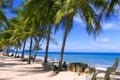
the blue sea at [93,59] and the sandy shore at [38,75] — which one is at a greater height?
the blue sea at [93,59]

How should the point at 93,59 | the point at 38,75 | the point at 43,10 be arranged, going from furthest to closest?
the point at 93,59, the point at 43,10, the point at 38,75

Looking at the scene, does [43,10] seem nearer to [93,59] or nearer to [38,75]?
[38,75]

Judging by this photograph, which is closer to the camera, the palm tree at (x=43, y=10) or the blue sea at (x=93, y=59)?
the palm tree at (x=43, y=10)

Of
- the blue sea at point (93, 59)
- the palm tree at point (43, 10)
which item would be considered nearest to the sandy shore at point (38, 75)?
the palm tree at point (43, 10)

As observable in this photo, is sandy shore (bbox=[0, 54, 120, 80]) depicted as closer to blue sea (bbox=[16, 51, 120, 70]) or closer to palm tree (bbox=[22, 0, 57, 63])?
palm tree (bbox=[22, 0, 57, 63])

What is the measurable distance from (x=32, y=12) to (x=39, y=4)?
704mm

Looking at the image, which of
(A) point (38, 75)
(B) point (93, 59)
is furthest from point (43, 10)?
→ (B) point (93, 59)

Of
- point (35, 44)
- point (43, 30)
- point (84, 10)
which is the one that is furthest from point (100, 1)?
point (35, 44)

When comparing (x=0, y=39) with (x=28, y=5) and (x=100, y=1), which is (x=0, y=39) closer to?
(x=28, y=5)

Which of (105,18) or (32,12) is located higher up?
(32,12)

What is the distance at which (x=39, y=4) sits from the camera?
17.8 m

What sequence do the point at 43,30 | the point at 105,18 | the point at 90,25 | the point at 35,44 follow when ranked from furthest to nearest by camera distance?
1. the point at 35,44
2. the point at 43,30
3. the point at 90,25
4. the point at 105,18

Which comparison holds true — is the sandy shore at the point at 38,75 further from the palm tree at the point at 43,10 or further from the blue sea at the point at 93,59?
the blue sea at the point at 93,59

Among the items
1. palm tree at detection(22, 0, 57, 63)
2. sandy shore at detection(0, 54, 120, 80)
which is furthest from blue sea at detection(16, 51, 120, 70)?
sandy shore at detection(0, 54, 120, 80)
